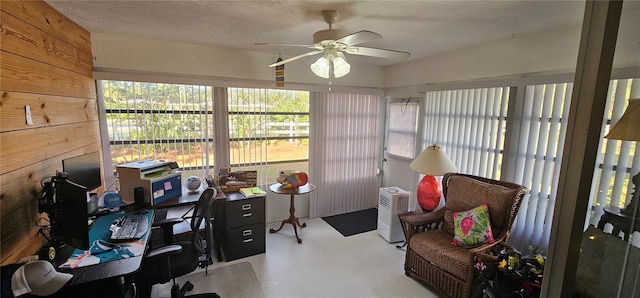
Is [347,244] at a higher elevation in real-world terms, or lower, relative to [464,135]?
lower

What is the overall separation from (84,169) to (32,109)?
1.99ft

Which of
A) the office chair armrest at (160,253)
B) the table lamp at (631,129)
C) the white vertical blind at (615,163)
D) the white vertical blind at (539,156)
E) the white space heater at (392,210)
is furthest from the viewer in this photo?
the white space heater at (392,210)

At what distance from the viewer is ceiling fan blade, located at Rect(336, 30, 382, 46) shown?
1554mm

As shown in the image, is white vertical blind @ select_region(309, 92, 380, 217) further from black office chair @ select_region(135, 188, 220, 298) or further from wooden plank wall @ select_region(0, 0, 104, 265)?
wooden plank wall @ select_region(0, 0, 104, 265)

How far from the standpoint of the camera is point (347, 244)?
3361mm

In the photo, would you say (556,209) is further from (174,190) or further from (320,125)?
(320,125)

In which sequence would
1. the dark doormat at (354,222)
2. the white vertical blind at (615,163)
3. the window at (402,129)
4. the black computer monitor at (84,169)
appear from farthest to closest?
the window at (402,129) → the dark doormat at (354,222) → the black computer monitor at (84,169) → the white vertical blind at (615,163)

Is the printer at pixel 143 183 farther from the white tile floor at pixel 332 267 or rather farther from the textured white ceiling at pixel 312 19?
the textured white ceiling at pixel 312 19

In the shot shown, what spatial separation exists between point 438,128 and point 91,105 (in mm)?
3795

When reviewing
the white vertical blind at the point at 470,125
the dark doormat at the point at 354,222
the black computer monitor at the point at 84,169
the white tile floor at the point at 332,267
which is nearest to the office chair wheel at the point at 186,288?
the white tile floor at the point at 332,267

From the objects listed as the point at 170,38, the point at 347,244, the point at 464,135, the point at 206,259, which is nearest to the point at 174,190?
the point at 206,259

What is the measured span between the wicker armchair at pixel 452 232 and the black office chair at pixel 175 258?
183 centimetres

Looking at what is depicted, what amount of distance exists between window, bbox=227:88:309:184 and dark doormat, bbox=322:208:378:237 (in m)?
0.87

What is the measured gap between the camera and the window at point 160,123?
9.57 ft
